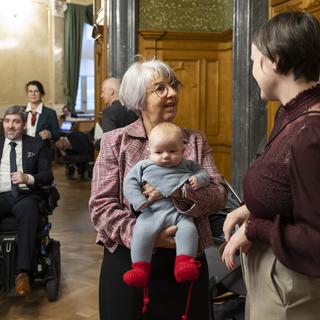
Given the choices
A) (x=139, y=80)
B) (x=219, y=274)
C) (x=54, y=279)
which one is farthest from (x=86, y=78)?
(x=139, y=80)

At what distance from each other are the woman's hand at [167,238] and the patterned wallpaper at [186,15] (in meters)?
4.35

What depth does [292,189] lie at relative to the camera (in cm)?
124

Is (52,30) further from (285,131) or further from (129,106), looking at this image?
(285,131)

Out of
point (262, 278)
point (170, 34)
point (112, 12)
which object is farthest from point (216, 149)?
point (262, 278)

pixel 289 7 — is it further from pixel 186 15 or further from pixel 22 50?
pixel 22 50

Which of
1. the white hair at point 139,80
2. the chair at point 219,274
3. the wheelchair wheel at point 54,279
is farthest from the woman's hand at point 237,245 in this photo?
the wheelchair wheel at point 54,279

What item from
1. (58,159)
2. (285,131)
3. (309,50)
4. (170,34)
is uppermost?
(170,34)

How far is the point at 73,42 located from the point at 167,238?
1070 cm

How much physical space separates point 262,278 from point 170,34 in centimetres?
485

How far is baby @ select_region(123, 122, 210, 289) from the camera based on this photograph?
1.75m

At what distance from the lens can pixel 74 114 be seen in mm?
11922

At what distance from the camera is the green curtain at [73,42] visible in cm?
1177

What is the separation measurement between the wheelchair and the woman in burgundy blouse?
263 centimetres

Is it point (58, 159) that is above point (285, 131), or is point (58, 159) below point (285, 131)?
below
